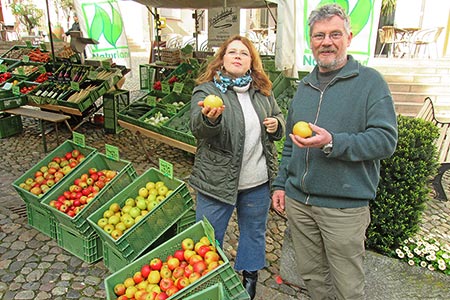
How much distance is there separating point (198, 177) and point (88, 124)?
569cm

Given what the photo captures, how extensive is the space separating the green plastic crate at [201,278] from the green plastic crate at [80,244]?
98cm

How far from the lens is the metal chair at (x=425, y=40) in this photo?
427 inches

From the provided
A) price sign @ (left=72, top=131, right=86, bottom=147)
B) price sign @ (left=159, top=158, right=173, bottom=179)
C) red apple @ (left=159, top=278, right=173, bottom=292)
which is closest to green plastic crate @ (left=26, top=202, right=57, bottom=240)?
price sign @ (left=72, top=131, right=86, bottom=147)

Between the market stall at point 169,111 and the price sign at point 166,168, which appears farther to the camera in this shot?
the market stall at point 169,111

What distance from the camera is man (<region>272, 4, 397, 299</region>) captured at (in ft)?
5.39

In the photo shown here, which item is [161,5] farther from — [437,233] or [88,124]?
[437,233]

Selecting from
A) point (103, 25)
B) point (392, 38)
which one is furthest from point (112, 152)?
point (392, 38)

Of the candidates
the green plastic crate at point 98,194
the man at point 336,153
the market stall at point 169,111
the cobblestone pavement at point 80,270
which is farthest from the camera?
the market stall at point 169,111

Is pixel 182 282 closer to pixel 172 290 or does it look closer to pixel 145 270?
pixel 172 290

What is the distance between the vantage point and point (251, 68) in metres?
2.34

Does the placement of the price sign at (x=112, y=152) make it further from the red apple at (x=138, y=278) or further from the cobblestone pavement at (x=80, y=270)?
the red apple at (x=138, y=278)

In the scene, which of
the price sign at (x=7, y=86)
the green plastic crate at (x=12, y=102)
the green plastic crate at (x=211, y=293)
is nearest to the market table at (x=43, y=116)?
the green plastic crate at (x=12, y=102)

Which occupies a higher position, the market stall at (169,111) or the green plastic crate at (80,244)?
the market stall at (169,111)

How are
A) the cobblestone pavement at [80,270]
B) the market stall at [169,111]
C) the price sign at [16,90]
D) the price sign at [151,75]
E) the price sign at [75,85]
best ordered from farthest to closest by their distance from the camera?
the price sign at [151,75] → the price sign at [16,90] → the price sign at [75,85] → the market stall at [169,111] → the cobblestone pavement at [80,270]
